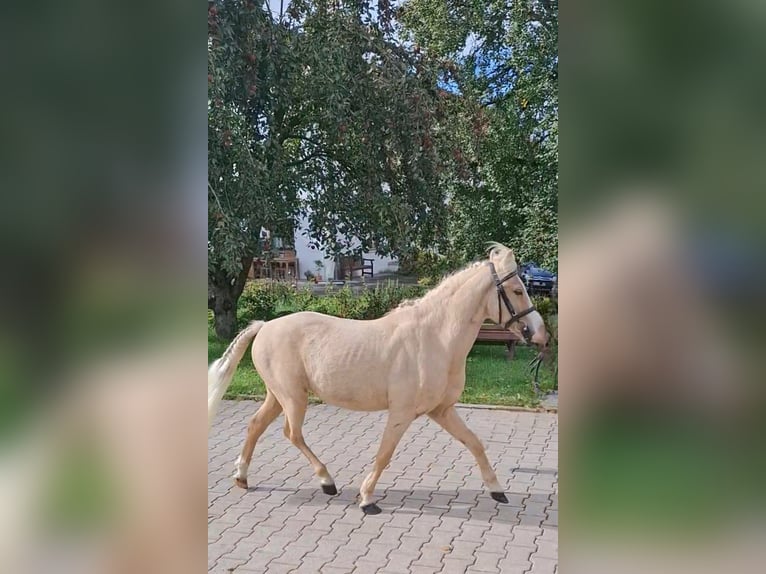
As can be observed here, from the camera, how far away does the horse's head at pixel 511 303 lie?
321 centimetres

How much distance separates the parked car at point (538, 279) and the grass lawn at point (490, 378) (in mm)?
523

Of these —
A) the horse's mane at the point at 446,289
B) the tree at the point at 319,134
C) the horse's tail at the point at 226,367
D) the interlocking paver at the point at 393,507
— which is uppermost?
the tree at the point at 319,134

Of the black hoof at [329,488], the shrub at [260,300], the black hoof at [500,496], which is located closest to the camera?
the black hoof at [500,496]

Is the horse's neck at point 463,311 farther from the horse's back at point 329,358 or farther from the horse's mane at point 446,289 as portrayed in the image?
the horse's back at point 329,358

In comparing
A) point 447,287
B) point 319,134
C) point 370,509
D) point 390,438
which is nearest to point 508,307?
point 447,287

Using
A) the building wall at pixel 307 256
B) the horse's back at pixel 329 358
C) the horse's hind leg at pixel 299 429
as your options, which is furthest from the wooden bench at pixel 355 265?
the horse's hind leg at pixel 299 429

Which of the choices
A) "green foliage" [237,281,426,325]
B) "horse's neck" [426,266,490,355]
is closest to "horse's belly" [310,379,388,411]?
"horse's neck" [426,266,490,355]

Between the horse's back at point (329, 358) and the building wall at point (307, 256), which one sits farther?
the building wall at point (307, 256)

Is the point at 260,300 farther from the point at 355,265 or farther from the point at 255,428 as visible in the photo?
the point at 255,428
